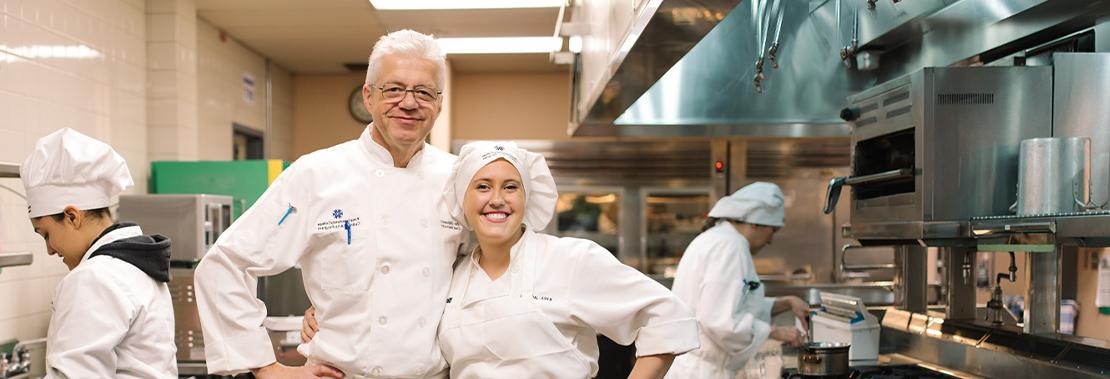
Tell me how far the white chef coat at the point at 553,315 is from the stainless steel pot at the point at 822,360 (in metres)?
0.89

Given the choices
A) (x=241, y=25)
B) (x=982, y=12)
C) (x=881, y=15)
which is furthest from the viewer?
(x=241, y=25)

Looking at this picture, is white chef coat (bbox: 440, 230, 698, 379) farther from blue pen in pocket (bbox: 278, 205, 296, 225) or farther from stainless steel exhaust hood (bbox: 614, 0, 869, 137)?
stainless steel exhaust hood (bbox: 614, 0, 869, 137)

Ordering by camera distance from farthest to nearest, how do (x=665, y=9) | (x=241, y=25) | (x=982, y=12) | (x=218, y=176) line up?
1. (x=241, y=25)
2. (x=218, y=176)
3. (x=982, y=12)
4. (x=665, y=9)

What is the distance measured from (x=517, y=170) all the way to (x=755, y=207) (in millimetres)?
2149

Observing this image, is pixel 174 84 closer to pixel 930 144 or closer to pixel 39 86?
pixel 39 86

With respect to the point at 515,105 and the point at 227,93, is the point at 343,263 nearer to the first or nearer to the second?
the point at 227,93

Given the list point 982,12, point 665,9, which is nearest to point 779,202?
point 982,12

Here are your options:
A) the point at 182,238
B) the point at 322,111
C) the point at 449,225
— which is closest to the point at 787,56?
the point at 449,225

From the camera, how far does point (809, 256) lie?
607 centimetres

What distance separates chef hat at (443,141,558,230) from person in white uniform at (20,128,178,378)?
1.10 m

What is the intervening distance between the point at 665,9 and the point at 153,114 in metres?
4.12

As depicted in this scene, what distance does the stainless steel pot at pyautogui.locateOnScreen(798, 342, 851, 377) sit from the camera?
2623 mm

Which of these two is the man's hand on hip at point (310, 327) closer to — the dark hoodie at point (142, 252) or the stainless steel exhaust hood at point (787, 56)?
the dark hoodie at point (142, 252)

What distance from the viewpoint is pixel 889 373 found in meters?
2.83
